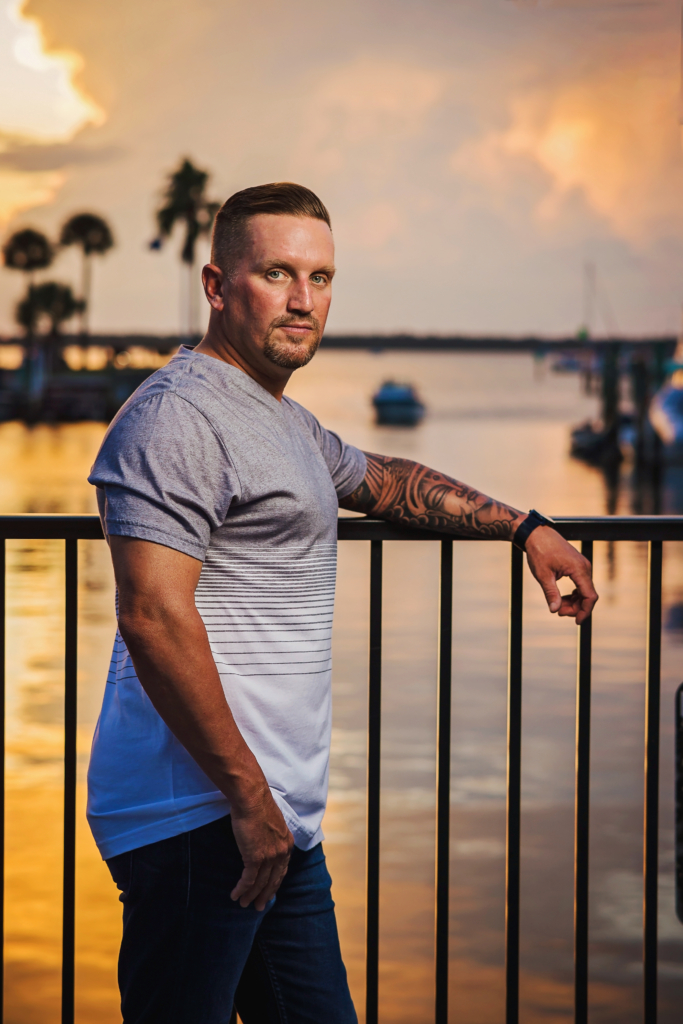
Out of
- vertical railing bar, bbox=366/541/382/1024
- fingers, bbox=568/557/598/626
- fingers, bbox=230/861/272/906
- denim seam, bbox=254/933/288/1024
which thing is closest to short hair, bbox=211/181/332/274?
vertical railing bar, bbox=366/541/382/1024

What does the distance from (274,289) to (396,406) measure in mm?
65580

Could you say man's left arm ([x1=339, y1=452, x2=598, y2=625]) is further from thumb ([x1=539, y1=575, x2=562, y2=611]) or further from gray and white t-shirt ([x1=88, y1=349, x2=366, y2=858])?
gray and white t-shirt ([x1=88, y1=349, x2=366, y2=858])

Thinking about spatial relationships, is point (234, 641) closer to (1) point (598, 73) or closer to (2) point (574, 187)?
(1) point (598, 73)

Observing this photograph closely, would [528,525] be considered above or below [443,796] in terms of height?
above

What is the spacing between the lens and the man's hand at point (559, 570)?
6.42 feet

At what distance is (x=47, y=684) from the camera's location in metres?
8.95

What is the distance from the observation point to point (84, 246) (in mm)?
72062

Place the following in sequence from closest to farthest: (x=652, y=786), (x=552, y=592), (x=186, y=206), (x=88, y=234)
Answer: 1. (x=552, y=592)
2. (x=652, y=786)
3. (x=186, y=206)
4. (x=88, y=234)

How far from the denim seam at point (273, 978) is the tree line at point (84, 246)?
4710 centimetres

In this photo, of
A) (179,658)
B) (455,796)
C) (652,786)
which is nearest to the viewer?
(179,658)

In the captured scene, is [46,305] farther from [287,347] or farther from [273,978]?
[273,978]

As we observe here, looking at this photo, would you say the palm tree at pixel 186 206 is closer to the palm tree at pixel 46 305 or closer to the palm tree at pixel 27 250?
the palm tree at pixel 27 250

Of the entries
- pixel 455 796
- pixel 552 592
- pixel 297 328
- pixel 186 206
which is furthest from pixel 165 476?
pixel 186 206

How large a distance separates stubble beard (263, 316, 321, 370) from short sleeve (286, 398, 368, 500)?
0.20 meters
